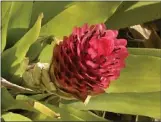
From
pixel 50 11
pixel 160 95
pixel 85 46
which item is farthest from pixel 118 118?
pixel 85 46

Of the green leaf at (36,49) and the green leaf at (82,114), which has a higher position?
the green leaf at (36,49)

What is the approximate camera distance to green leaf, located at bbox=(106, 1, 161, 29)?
44.0 inches

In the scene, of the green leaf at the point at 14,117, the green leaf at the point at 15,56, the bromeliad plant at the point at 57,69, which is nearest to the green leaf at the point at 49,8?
the bromeliad plant at the point at 57,69

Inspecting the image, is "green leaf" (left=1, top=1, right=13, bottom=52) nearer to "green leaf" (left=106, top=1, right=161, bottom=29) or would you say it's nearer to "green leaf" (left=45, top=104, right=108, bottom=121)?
"green leaf" (left=45, top=104, right=108, bottom=121)

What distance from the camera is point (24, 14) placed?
0.98 meters

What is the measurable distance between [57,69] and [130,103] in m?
0.29

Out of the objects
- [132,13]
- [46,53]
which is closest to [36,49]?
[46,53]

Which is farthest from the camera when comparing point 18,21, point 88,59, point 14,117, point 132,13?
point 132,13

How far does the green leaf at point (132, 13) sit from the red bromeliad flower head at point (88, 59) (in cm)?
36

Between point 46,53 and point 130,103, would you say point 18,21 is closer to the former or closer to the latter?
point 46,53

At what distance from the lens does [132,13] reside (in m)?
1.12

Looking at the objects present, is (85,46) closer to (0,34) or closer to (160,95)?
(0,34)

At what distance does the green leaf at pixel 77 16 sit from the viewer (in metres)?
0.99

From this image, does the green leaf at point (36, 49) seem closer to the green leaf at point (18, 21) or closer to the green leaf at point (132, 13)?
the green leaf at point (18, 21)
